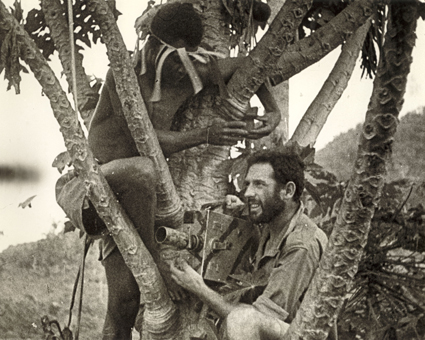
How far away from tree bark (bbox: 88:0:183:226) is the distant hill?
751 mm

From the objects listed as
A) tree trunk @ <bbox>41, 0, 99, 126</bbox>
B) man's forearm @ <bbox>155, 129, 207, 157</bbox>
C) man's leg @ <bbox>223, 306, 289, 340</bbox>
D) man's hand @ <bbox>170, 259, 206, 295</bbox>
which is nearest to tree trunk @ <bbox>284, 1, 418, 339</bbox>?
man's leg @ <bbox>223, 306, 289, 340</bbox>

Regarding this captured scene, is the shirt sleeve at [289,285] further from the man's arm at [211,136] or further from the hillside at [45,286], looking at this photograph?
the hillside at [45,286]

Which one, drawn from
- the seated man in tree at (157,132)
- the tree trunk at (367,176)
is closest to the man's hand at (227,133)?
the seated man in tree at (157,132)

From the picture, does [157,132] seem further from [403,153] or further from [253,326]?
[403,153]

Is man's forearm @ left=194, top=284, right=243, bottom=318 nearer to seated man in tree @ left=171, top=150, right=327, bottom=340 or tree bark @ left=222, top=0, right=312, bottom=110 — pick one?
seated man in tree @ left=171, top=150, right=327, bottom=340

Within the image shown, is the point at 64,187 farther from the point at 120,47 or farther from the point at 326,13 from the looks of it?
the point at 326,13

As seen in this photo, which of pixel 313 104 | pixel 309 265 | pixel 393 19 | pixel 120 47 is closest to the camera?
pixel 393 19

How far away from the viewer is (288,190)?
133 inches

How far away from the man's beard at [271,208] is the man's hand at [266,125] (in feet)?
1.20

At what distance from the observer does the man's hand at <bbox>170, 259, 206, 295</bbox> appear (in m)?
3.39

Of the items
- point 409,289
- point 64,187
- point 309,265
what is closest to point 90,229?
point 64,187

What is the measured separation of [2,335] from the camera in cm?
396

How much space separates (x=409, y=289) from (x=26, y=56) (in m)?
2.05

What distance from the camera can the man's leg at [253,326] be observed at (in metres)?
3.08
